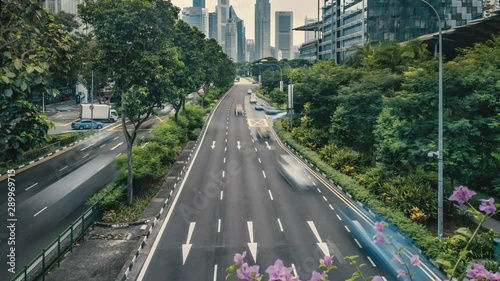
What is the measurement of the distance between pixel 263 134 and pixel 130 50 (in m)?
32.7

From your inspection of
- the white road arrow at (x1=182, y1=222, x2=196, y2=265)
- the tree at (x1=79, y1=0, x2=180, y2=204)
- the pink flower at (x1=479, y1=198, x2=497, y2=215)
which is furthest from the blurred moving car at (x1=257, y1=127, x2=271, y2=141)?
the pink flower at (x1=479, y1=198, x2=497, y2=215)

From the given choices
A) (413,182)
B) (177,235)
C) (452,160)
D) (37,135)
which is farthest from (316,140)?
(37,135)

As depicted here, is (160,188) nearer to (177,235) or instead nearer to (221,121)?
(177,235)

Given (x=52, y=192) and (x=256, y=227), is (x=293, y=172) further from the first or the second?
(x=52, y=192)

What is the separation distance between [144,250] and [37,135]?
12.2 metres

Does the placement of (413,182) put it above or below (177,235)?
above

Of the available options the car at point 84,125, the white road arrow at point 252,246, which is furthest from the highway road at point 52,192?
the car at point 84,125

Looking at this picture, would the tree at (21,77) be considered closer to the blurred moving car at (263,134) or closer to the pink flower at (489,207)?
the pink flower at (489,207)

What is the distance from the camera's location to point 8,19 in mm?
8398

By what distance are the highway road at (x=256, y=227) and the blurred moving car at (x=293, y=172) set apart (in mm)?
699

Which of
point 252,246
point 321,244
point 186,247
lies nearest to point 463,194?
point 252,246

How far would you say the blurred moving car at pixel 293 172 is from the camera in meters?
31.5

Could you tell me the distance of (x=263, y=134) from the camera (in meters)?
56.4

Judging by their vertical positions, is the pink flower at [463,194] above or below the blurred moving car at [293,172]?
above
